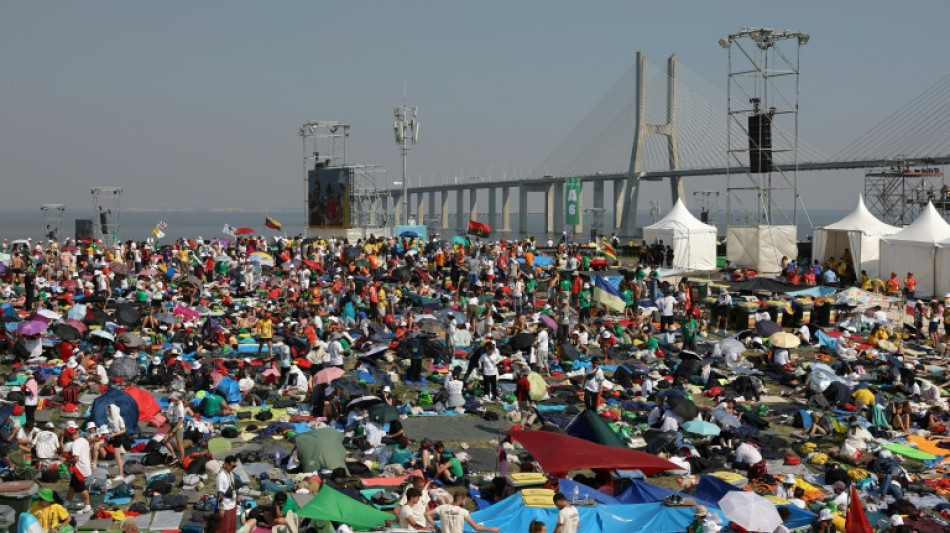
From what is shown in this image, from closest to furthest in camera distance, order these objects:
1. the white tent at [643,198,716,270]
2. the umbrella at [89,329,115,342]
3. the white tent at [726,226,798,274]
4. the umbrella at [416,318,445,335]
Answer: the umbrella at [89,329,115,342] < the umbrella at [416,318,445,335] < the white tent at [726,226,798,274] < the white tent at [643,198,716,270]

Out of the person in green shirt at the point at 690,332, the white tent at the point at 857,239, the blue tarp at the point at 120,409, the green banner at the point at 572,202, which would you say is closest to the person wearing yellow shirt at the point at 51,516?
the blue tarp at the point at 120,409

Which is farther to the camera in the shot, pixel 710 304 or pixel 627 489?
pixel 710 304

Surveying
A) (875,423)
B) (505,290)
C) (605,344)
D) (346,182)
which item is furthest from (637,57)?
(875,423)

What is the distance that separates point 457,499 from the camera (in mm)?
10148

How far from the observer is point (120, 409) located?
14086 mm

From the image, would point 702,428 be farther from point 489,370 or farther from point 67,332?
point 67,332

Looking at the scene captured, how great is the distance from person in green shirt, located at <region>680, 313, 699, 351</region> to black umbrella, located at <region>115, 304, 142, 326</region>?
A: 38.9ft

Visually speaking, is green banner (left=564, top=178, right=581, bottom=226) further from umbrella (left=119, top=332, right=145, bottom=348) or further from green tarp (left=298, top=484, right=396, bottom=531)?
green tarp (left=298, top=484, right=396, bottom=531)

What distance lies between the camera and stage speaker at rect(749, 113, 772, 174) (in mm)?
36719

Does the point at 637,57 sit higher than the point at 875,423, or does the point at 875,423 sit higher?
the point at 637,57

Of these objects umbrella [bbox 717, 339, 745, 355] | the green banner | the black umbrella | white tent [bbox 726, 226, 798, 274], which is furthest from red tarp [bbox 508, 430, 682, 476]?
the green banner

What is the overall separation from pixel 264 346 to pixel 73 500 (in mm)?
9504

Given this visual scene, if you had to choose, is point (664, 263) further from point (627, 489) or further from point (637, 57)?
point (637, 57)

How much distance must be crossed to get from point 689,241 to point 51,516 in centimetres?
2759
